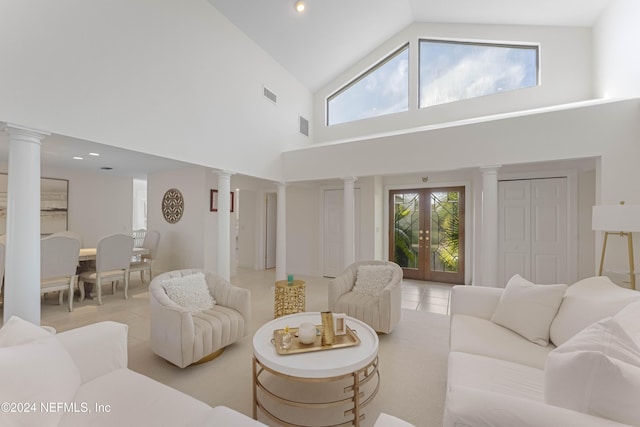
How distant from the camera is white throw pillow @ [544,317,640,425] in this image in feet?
3.05

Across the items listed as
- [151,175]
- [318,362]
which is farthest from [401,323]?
[151,175]

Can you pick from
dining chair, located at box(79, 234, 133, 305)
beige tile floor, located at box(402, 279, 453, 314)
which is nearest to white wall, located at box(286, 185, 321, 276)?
beige tile floor, located at box(402, 279, 453, 314)

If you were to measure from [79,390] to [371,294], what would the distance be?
264cm

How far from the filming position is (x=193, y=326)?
2217 mm

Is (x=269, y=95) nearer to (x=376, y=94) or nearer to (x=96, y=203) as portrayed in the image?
(x=376, y=94)

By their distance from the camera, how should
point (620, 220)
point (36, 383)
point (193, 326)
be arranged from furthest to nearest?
1. point (620, 220)
2. point (193, 326)
3. point (36, 383)

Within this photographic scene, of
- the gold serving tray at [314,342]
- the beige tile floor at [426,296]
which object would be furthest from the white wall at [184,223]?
the beige tile floor at [426,296]

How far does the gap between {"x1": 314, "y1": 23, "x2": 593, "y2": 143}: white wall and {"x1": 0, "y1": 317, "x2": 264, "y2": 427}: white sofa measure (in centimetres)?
532

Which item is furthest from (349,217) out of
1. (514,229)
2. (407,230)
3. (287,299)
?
(514,229)

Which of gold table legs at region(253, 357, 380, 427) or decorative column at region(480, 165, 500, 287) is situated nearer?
gold table legs at region(253, 357, 380, 427)

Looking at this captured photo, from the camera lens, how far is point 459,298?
→ 8.30ft

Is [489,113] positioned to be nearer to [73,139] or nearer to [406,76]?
[406,76]

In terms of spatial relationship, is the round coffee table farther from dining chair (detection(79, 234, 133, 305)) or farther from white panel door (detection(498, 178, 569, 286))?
white panel door (detection(498, 178, 569, 286))

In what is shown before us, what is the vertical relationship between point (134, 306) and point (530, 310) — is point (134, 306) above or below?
below
